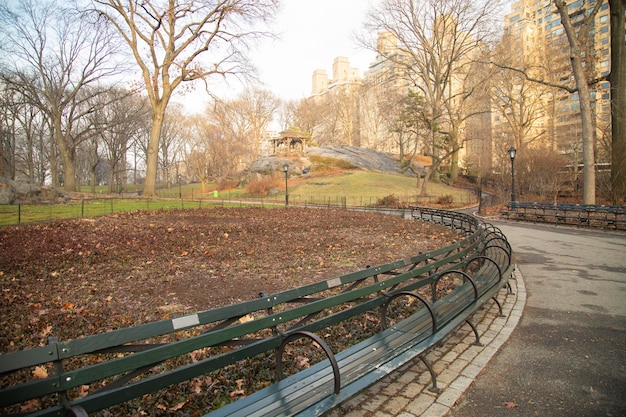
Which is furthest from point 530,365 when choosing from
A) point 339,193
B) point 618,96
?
point 339,193

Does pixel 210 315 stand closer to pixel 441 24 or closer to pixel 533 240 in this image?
pixel 533 240

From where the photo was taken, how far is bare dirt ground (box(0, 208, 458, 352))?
492 centimetres

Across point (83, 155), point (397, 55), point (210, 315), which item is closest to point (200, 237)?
point (210, 315)

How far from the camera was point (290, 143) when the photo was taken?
5172 centimetres

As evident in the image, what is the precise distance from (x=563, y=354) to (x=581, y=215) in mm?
13946

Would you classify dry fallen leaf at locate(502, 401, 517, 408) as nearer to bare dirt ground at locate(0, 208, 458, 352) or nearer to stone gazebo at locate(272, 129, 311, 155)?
bare dirt ground at locate(0, 208, 458, 352)

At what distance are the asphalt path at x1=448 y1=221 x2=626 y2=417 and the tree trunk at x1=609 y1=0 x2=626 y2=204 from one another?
11.9 metres

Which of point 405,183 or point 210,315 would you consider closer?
point 210,315

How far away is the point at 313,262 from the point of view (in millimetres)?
7977

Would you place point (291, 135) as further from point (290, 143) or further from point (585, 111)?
point (585, 111)

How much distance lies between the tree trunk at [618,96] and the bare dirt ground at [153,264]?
34.8 ft

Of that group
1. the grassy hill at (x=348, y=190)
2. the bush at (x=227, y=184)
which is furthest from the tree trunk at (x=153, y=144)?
the bush at (x=227, y=184)

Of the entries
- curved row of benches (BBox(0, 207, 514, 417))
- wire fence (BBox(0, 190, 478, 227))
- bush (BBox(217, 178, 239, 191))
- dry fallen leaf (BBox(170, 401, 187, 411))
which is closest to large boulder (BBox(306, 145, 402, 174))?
bush (BBox(217, 178, 239, 191))

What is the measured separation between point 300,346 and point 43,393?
2.62 metres
